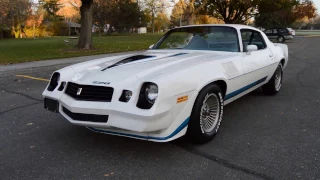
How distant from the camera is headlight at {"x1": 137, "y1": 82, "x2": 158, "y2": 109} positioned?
2854 millimetres

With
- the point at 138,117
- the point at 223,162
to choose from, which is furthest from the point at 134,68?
the point at 223,162

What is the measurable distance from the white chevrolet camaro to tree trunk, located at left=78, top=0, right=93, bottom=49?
12.3 meters

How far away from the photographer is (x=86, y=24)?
15781 millimetres

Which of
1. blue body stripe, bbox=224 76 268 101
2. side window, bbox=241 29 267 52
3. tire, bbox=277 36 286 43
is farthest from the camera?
→ tire, bbox=277 36 286 43

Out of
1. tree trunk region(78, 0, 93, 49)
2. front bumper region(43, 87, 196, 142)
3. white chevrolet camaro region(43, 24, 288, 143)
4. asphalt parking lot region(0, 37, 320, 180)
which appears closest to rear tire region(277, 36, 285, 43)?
tree trunk region(78, 0, 93, 49)

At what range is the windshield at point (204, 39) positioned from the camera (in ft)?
15.0

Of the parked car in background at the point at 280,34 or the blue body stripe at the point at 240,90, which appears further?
the parked car in background at the point at 280,34

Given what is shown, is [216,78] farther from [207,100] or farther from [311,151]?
[311,151]

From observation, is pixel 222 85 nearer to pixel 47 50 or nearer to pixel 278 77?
pixel 278 77

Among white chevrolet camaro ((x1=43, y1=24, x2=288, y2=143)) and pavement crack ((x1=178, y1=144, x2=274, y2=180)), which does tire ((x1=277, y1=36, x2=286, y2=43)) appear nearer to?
white chevrolet camaro ((x1=43, y1=24, x2=288, y2=143))

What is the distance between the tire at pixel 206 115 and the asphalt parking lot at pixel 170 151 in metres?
0.13

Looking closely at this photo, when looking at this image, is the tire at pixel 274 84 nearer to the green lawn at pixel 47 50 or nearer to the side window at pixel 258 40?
the side window at pixel 258 40

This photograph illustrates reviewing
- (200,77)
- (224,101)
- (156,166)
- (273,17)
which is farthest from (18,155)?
(273,17)

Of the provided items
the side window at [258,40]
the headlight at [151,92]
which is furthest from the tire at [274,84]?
the headlight at [151,92]
